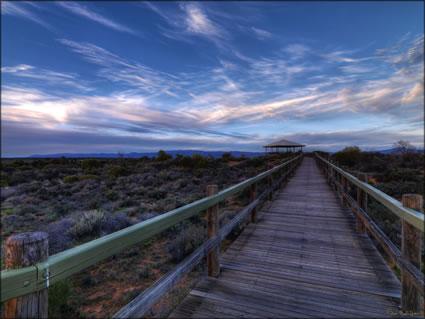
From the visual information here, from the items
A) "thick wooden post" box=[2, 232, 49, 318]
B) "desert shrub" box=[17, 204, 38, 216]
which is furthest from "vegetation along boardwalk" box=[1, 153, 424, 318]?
"desert shrub" box=[17, 204, 38, 216]

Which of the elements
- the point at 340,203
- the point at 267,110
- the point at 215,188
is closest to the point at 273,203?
the point at 340,203

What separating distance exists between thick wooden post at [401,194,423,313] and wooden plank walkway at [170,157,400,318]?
193mm

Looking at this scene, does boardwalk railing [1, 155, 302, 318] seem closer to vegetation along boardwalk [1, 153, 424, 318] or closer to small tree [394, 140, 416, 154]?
vegetation along boardwalk [1, 153, 424, 318]

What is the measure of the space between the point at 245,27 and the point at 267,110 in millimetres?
13781

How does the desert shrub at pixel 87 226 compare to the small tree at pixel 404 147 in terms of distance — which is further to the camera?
the small tree at pixel 404 147

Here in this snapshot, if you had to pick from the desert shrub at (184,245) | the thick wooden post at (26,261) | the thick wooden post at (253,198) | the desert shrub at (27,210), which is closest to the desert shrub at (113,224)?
the desert shrub at (184,245)

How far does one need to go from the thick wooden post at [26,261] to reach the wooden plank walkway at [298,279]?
1.69 metres

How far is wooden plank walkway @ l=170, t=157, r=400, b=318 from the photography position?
253 cm

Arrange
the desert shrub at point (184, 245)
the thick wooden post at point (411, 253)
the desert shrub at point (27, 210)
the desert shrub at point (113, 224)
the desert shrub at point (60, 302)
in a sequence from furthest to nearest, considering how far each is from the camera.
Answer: the desert shrub at point (27, 210)
the desert shrub at point (113, 224)
the desert shrub at point (184, 245)
the desert shrub at point (60, 302)
the thick wooden post at point (411, 253)

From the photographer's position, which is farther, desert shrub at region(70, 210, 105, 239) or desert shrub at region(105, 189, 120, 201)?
desert shrub at region(105, 189, 120, 201)

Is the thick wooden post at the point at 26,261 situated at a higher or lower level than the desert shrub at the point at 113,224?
higher

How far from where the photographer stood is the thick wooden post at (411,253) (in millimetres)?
2209

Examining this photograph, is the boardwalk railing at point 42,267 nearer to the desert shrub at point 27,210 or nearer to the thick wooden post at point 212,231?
the thick wooden post at point 212,231

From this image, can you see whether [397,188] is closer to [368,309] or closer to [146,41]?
[368,309]
